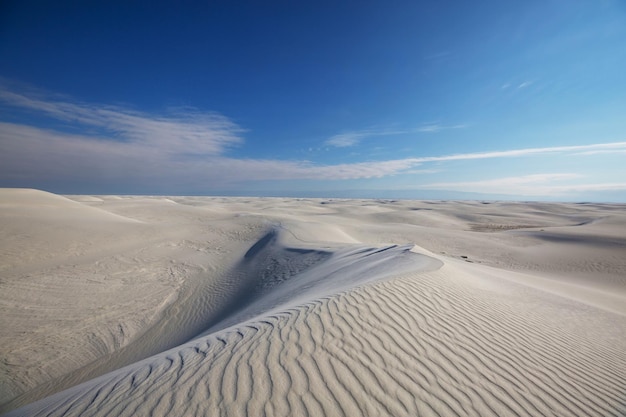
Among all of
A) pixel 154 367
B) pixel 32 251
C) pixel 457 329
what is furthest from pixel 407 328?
pixel 32 251

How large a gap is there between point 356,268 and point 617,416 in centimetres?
530

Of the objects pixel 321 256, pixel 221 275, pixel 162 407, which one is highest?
pixel 162 407

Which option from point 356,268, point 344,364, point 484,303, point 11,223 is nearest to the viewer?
point 344,364

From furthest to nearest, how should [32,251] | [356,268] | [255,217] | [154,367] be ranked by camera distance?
[255,217], [32,251], [356,268], [154,367]

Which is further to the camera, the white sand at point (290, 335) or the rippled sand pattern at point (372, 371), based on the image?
the white sand at point (290, 335)

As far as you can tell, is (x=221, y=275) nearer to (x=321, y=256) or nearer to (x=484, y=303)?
(x=321, y=256)

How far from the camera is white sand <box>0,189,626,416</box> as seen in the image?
2.61 m

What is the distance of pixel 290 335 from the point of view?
3465 mm

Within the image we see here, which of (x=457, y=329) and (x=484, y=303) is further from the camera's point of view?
(x=484, y=303)

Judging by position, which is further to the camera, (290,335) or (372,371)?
(290,335)

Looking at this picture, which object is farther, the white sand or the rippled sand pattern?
the white sand

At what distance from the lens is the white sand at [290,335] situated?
103 inches

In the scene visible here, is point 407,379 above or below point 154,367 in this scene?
above

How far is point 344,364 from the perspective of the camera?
2.89 metres
